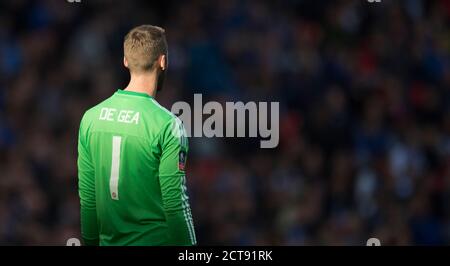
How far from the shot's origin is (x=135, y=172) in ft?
14.1

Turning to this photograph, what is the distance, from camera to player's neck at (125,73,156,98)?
4.39m

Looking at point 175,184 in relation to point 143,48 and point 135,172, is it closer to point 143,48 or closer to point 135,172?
point 135,172

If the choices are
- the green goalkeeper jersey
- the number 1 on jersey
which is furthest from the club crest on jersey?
the number 1 on jersey

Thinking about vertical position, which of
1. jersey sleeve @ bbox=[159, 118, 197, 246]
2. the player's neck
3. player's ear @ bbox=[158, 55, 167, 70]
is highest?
player's ear @ bbox=[158, 55, 167, 70]

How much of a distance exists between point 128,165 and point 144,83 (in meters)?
0.38

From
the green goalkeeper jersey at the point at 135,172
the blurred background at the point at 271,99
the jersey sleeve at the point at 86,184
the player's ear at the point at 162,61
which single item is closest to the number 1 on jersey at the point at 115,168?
the green goalkeeper jersey at the point at 135,172

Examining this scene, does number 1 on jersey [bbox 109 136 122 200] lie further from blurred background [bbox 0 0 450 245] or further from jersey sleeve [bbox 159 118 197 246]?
blurred background [bbox 0 0 450 245]

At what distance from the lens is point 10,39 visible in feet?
30.9

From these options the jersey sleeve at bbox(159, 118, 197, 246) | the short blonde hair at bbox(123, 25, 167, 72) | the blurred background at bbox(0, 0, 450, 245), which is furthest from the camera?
the blurred background at bbox(0, 0, 450, 245)

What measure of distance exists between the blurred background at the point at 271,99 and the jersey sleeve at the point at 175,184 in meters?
3.92

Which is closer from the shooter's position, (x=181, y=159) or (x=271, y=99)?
(x=181, y=159)

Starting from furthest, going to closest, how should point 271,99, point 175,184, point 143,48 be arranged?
1. point 271,99
2. point 143,48
3. point 175,184

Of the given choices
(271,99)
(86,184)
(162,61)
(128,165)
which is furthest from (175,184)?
(271,99)
